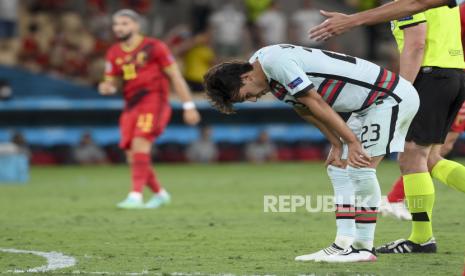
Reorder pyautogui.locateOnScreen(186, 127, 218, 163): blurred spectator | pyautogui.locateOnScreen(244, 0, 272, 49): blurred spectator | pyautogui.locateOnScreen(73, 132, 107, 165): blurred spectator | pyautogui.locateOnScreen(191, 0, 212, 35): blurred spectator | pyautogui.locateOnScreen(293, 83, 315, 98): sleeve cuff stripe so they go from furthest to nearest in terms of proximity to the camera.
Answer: pyautogui.locateOnScreen(191, 0, 212, 35): blurred spectator, pyautogui.locateOnScreen(244, 0, 272, 49): blurred spectator, pyautogui.locateOnScreen(186, 127, 218, 163): blurred spectator, pyautogui.locateOnScreen(73, 132, 107, 165): blurred spectator, pyautogui.locateOnScreen(293, 83, 315, 98): sleeve cuff stripe

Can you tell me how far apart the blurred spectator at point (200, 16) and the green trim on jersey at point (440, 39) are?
15.8m

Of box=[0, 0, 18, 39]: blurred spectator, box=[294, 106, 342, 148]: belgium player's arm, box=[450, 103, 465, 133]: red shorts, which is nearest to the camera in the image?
box=[294, 106, 342, 148]: belgium player's arm

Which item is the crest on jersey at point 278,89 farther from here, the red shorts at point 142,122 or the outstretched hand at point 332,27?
the red shorts at point 142,122

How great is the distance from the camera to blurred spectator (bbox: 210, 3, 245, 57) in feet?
74.3

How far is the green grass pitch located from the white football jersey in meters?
1.09

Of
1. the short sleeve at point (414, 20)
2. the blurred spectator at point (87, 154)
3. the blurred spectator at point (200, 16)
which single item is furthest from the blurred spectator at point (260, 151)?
the short sleeve at point (414, 20)

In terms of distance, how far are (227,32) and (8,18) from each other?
467cm

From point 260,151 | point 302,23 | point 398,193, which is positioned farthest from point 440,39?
point 302,23

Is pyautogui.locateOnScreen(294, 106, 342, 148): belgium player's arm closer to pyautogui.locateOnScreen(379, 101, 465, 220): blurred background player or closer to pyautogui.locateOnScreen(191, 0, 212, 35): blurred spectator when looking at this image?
pyautogui.locateOnScreen(379, 101, 465, 220): blurred background player

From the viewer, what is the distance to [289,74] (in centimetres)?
670

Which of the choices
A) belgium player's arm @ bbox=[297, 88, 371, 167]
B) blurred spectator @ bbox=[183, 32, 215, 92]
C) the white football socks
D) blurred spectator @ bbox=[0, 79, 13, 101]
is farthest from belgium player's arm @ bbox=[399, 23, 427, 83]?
blurred spectator @ bbox=[183, 32, 215, 92]

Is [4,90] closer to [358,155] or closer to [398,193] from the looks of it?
[398,193]

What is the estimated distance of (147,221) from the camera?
Result: 10.1m

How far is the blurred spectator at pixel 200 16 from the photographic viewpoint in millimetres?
23703
